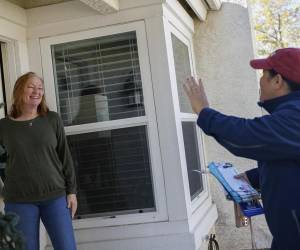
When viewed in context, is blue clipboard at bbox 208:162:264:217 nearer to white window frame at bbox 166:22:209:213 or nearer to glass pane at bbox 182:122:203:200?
white window frame at bbox 166:22:209:213

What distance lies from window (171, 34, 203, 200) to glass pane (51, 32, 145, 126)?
1.87ft

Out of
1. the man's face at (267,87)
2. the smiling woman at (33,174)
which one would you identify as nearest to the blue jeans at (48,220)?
the smiling woman at (33,174)

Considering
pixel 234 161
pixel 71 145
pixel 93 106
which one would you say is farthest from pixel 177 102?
pixel 234 161

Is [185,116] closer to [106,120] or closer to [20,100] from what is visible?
[106,120]

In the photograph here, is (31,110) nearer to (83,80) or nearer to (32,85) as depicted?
(32,85)

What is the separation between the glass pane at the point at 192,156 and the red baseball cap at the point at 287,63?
226cm

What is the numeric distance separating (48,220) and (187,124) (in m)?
1.85

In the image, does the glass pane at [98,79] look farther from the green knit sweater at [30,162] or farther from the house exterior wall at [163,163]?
the green knit sweater at [30,162]

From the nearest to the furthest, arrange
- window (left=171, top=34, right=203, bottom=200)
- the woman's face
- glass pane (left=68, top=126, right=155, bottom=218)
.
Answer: the woman's face
glass pane (left=68, top=126, right=155, bottom=218)
window (left=171, top=34, right=203, bottom=200)

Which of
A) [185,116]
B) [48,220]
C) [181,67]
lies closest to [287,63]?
[48,220]

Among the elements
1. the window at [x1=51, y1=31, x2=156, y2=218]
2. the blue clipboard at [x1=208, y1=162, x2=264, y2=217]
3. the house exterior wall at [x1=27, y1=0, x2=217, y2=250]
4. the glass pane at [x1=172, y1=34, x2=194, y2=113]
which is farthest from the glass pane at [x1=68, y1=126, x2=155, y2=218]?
the blue clipboard at [x1=208, y1=162, x2=264, y2=217]

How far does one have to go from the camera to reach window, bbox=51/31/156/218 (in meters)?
3.91

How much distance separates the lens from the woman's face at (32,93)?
10.8ft

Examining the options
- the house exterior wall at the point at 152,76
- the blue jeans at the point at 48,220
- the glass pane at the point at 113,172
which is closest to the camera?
the blue jeans at the point at 48,220
